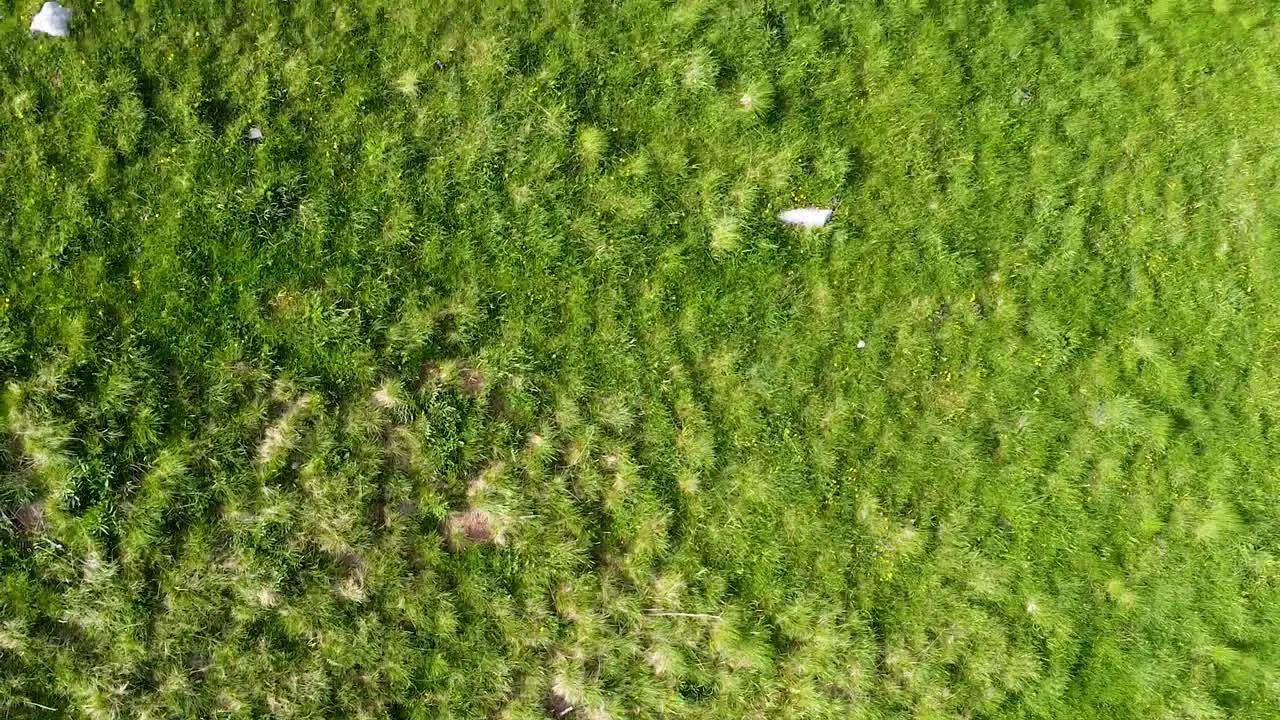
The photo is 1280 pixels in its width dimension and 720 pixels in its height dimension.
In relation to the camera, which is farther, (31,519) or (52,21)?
(52,21)

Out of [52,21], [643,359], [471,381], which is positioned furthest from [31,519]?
[643,359]

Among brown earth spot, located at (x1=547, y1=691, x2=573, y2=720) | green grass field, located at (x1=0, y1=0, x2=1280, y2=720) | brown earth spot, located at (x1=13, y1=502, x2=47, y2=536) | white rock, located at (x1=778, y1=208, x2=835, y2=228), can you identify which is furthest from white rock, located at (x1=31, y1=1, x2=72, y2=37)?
brown earth spot, located at (x1=547, y1=691, x2=573, y2=720)

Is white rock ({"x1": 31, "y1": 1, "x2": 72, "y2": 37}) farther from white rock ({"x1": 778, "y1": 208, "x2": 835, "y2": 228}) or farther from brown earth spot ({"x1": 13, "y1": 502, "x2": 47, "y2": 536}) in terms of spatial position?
white rock ({"x1": 778, "y1": 208, "x2": 835, "y2": 228})

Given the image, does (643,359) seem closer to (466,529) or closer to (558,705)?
(466,529)

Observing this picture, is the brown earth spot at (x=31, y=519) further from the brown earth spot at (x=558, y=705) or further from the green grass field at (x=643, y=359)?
the brown earth spot at (x=558, y=705)

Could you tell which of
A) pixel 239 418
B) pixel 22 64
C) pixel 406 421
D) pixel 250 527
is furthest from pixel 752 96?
pixel 22 64

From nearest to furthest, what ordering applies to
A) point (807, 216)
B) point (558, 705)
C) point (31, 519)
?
point (31, 519) < point (558, 705) < point (807, 216)
